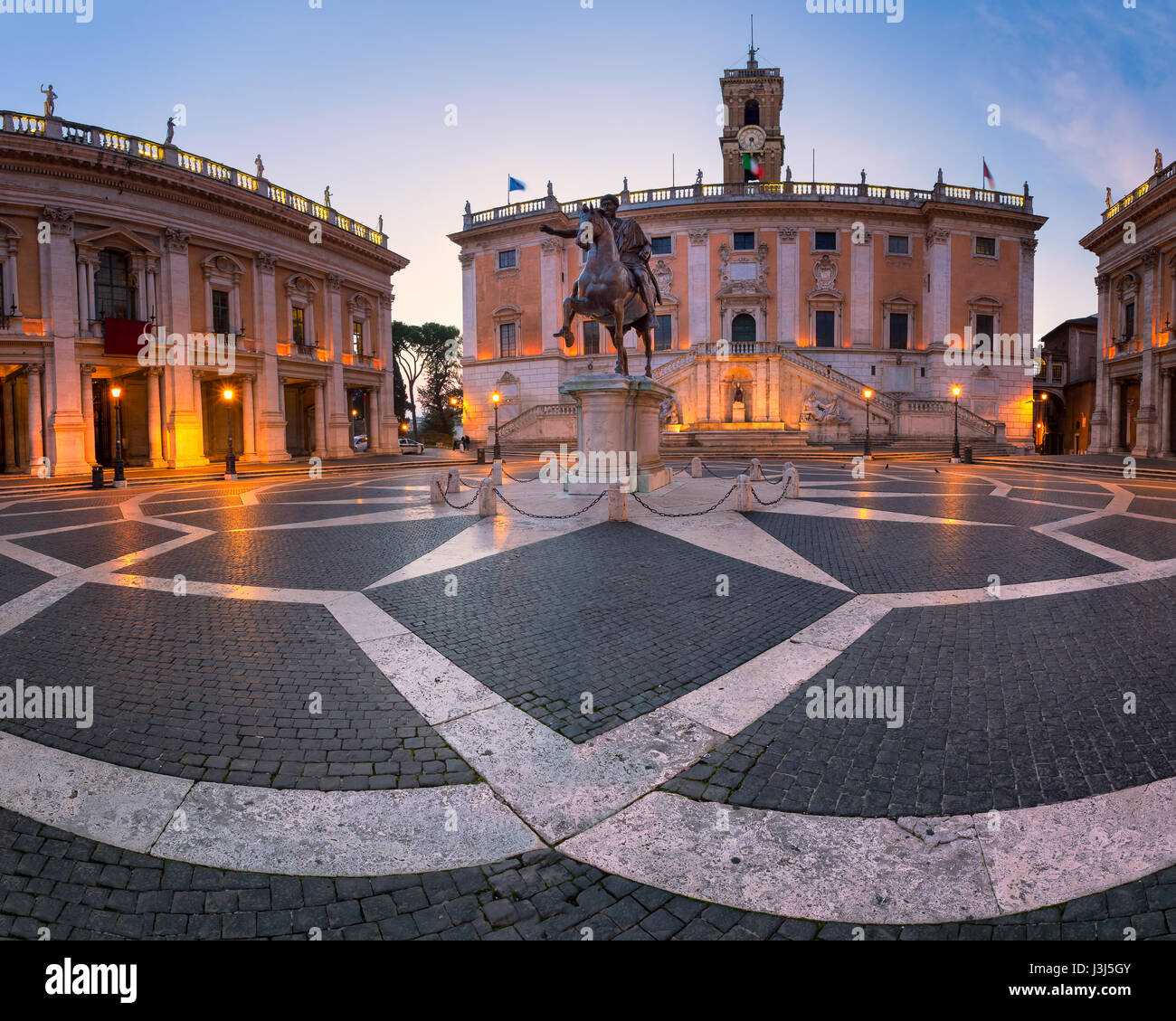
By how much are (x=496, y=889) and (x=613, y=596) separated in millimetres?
4138

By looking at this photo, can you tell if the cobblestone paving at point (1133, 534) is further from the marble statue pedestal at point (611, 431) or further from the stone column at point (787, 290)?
the stone column at point (787, 290)

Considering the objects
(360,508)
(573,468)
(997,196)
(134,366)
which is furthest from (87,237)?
(997,196)

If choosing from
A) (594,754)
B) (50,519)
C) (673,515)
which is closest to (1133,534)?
(673,515)

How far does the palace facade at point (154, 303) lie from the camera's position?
25.3 m

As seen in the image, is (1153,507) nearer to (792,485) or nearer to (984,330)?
(792,485)

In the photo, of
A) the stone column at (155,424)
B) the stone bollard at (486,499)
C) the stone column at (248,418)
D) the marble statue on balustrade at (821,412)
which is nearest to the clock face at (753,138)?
the marble statue on balustrade at (821,412)

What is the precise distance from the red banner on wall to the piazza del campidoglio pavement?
24188mm

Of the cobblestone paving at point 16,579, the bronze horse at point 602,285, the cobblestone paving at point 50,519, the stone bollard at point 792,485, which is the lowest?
the cobblestone paving at point 16,579

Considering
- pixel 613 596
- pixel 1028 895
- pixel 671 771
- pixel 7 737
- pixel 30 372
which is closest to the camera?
pixel 1028 895

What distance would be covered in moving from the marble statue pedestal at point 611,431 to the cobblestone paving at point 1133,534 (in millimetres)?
8344

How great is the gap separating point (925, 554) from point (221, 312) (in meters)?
33.7

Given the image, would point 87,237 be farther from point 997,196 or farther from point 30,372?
point 997,196

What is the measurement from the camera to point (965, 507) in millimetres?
13680

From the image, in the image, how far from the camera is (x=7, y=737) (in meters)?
3.79
